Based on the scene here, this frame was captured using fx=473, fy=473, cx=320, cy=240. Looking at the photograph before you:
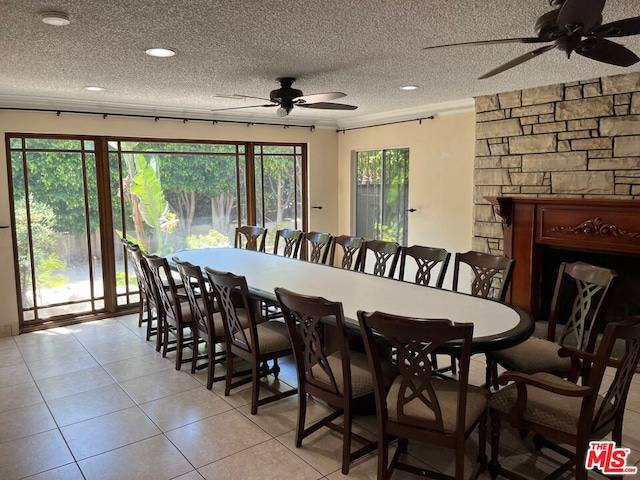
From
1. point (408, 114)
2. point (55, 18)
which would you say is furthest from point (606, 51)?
point (408, 114)

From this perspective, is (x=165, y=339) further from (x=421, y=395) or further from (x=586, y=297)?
(x=586, y=297)

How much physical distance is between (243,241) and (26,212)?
249cm

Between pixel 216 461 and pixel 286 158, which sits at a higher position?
pixel 286 158

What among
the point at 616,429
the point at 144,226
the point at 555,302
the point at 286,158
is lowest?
the point at 616,429

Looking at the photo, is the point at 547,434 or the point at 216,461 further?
the point at 216,461

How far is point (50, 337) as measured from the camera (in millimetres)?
4617

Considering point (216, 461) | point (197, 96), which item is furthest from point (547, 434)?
point (197, 96)

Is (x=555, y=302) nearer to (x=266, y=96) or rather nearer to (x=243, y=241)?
(x=266, y=96)

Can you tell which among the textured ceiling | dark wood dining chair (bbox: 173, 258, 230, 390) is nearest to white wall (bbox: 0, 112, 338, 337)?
the textured ceiling

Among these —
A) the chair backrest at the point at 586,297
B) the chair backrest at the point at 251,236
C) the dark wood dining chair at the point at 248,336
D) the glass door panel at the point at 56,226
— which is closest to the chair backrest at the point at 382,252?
the dark wood dining chair at the point at 248,336

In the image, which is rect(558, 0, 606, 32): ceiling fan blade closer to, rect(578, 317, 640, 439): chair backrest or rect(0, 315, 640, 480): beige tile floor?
rect(578, 317, 640, 439): chair backrest

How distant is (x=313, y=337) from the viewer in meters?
2.39

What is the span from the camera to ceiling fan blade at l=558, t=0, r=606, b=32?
1.71 metres

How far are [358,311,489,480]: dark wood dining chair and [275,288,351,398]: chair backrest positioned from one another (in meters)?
0.19
